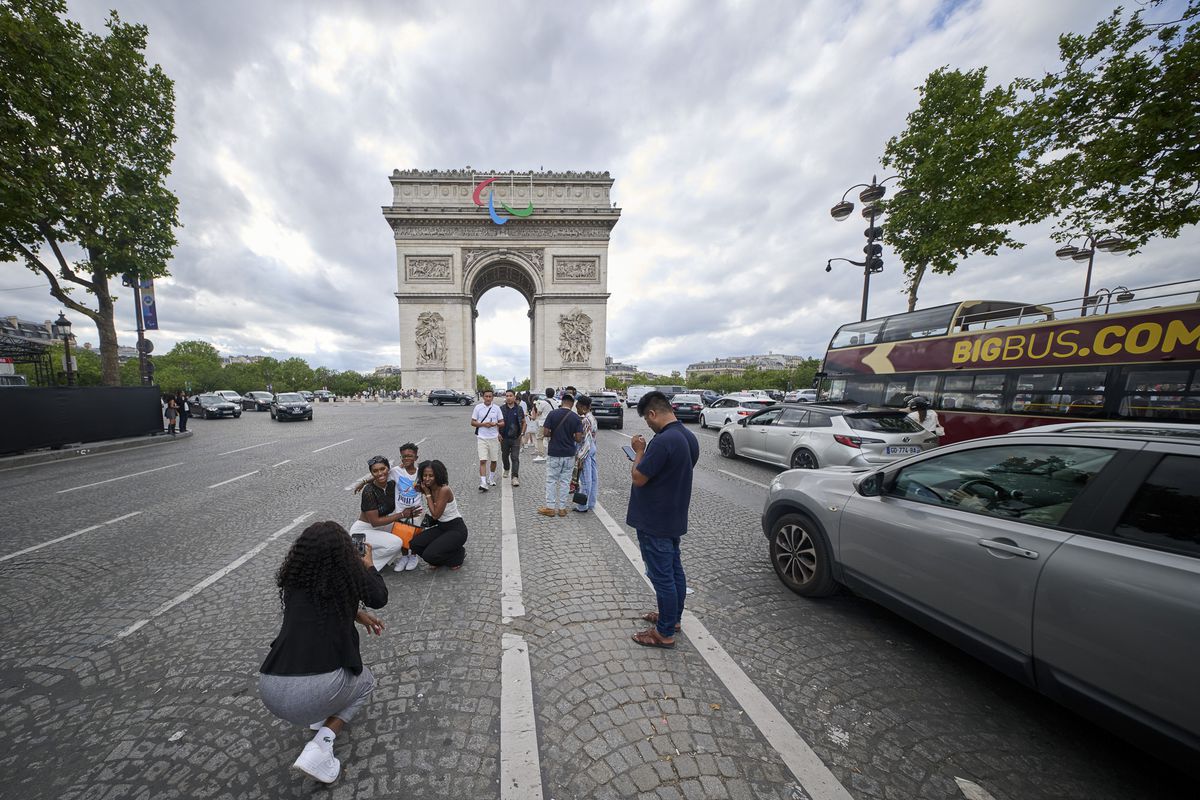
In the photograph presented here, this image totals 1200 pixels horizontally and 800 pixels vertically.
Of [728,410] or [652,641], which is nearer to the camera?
[652,641]

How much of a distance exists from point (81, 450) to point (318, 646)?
16.6 m

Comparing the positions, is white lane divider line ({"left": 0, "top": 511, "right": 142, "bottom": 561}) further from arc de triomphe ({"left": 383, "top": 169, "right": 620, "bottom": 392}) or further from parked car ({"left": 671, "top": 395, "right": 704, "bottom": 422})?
arc de triomphe ({"left": 383, "top": 169, "right": 620, "bottom": 392})

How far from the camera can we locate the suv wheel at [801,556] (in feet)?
11.0

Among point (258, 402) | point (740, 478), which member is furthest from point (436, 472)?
point (258, 402)

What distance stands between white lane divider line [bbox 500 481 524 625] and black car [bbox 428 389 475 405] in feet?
95.5

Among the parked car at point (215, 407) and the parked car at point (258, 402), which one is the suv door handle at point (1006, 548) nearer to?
the parked car at point (215, 407)

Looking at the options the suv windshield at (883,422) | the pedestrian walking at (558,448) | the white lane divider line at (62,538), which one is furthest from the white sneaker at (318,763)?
the suv windshield at (883,422)

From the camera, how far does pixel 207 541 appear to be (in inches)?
185

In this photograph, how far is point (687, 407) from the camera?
804 inches

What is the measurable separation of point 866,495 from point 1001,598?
974 mm

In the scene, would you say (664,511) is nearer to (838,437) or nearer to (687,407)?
(838,437)

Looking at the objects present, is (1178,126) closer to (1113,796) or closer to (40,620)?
(1113,796)

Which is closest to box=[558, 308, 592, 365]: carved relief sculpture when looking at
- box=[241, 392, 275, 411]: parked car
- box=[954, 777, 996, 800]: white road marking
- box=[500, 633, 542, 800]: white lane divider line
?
box=[241, 392, 275, 411]: parked car

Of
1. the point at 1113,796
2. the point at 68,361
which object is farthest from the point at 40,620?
the point at 68,361
